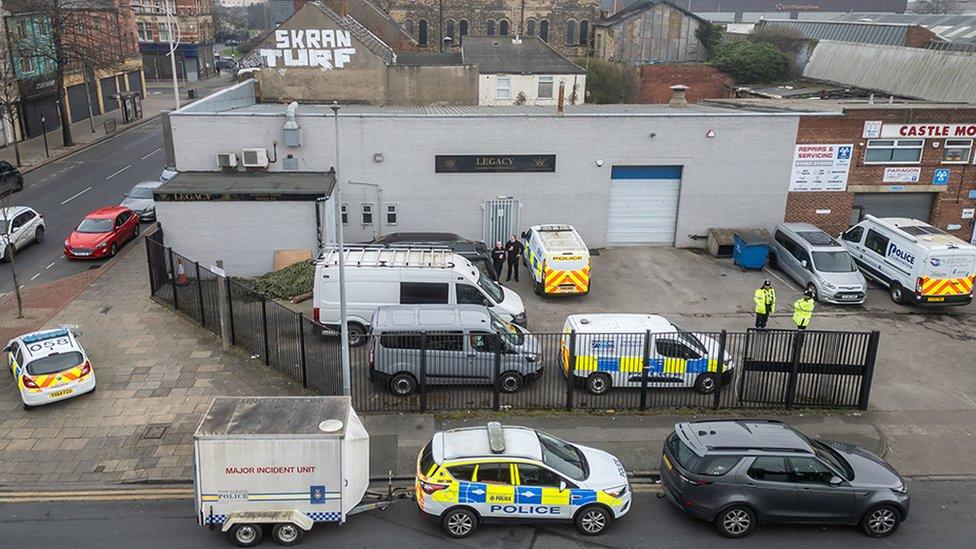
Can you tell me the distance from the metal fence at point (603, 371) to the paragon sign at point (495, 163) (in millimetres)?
10933

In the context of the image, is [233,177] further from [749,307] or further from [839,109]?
[839,109]

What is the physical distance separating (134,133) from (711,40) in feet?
156

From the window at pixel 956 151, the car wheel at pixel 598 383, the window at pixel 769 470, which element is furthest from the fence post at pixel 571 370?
the window at pixel 956 151

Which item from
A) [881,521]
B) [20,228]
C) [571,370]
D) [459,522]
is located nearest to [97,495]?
[459,522]

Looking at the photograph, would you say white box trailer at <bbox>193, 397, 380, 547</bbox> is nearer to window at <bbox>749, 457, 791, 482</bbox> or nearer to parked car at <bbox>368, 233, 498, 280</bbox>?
window at <bbox>749, 457, 791, 482</bbox>

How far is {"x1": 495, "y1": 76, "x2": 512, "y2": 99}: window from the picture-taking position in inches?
1891

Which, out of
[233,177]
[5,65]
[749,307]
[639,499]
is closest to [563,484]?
[639,499]

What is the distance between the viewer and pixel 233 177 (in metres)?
25.0

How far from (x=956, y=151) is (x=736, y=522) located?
73.2 ft

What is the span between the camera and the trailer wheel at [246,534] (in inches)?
444

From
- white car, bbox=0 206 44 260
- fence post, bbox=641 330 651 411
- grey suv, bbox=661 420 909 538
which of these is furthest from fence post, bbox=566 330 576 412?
white car, bbox=0 206 44 260

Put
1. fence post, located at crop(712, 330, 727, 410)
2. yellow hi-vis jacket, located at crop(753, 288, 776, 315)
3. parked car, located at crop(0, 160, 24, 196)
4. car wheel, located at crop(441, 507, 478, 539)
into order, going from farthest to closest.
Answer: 1. parked car, located at crop(0, 160, 24, 196)
2. yellow hi-vis jacket, located at crop(753, 288, 776, 315)
3. fence post, located at crop(712, 330, 727, 410)
4. car wheel, located at crop(441, 507, 478, 539)

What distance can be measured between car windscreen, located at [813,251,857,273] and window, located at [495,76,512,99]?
28.4 meters

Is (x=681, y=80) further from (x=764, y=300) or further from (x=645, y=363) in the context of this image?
(x=645, y=363)
